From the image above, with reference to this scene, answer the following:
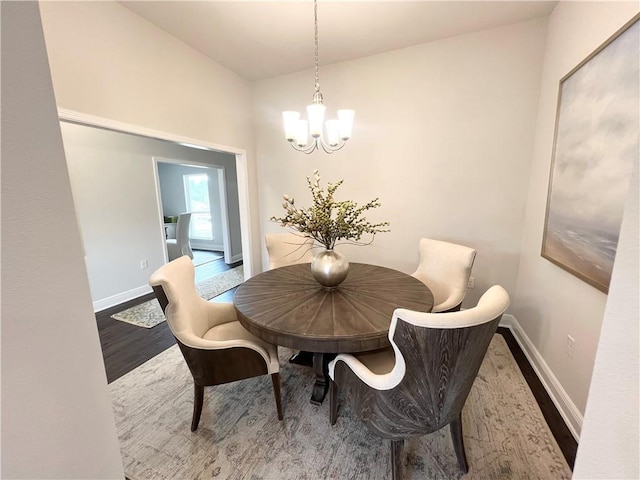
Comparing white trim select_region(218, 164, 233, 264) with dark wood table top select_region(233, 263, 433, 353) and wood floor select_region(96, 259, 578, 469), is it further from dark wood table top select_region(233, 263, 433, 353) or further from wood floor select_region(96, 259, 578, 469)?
dark wood table top select_region(233, 263, 433, 353)

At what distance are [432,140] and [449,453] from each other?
2554mm

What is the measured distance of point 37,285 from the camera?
23.2 inches

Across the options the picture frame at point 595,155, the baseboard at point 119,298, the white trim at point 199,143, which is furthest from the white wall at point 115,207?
the picture frame at point 595,155

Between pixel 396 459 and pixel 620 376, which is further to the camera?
pixel 396 459

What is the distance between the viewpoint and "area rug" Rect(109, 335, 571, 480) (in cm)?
136

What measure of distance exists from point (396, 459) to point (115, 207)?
3.90 meters

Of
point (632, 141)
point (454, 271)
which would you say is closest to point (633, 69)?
point (632, 141)

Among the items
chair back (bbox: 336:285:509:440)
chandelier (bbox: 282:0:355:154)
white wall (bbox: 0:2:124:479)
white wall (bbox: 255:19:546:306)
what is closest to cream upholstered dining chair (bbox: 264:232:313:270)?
white wall (bbox: 255:19:546:306)

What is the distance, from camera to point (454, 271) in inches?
82.4

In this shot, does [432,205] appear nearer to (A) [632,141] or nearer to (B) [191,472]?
(A) [632,141]

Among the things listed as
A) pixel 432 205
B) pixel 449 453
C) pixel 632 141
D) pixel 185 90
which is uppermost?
pixel 185 90

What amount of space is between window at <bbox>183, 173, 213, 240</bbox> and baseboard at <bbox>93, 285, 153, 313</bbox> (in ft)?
10.6

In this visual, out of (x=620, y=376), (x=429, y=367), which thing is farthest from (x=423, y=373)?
(x=620, y=376)

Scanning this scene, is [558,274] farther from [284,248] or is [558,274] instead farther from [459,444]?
[284,248]
